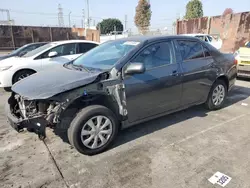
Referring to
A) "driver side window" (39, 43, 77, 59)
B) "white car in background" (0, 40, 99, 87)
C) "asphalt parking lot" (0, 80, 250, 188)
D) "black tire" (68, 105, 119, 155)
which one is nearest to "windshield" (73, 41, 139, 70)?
"black tire" (68, 105, 119, 155)

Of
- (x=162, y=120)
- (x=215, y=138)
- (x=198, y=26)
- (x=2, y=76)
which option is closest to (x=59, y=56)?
(x=2, y=76)

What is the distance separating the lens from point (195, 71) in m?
3.99

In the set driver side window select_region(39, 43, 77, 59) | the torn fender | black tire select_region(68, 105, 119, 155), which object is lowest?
black tire select_region(68, 105, 119, 155)

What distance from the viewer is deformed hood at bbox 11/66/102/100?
2746mm

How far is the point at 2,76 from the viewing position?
625 cm

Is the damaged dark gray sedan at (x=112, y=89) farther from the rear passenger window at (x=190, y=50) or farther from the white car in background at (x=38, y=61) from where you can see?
the white car in background at (x=38, y=61)

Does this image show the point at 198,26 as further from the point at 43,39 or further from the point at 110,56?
the point at 43,39

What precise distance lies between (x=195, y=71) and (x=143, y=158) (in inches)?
77.3

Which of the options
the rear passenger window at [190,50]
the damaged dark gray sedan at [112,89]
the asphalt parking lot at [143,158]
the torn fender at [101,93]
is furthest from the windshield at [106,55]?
→ the asphalt parking lot at [143,158]

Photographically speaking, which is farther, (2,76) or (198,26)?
(198,26)

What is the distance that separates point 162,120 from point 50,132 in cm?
207

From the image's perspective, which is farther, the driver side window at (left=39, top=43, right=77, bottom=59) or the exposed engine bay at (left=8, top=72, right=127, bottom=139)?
the driver side window at (left=39, top=43, right=77, bottom=59)

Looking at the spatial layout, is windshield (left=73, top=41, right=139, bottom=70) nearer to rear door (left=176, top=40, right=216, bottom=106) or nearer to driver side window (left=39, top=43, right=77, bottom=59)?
rear door (left=176, top=40, right=216, bottom=106)

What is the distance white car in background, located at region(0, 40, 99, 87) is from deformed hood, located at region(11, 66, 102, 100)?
3363 mm
